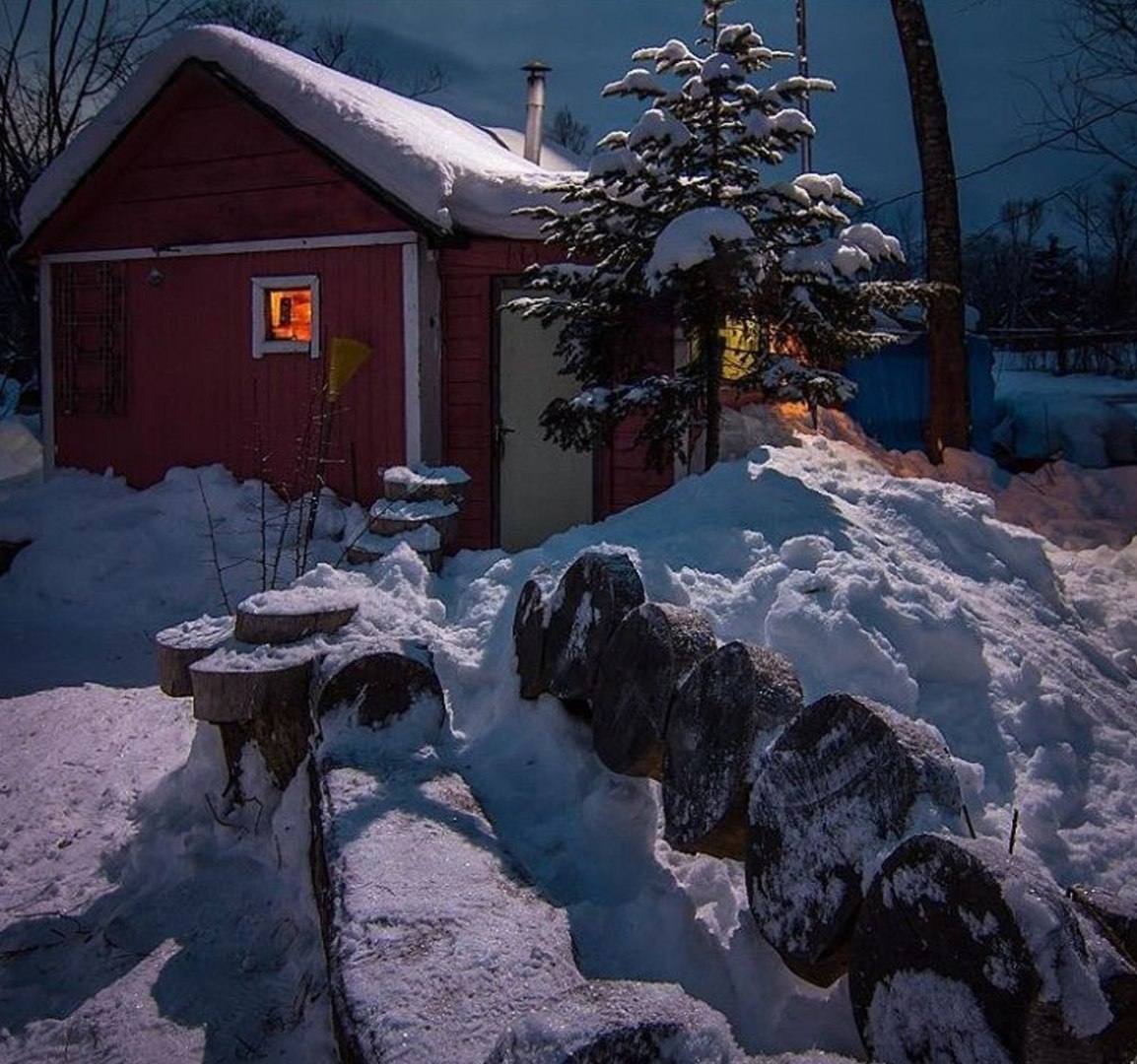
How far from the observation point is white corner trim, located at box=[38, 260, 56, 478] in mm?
10836

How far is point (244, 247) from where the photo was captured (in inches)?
385

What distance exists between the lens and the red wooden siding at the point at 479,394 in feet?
30.0

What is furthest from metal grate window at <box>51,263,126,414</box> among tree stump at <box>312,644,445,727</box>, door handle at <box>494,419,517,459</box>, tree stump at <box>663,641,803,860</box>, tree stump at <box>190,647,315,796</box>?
tree stump at <box>663,641,803,860</box>

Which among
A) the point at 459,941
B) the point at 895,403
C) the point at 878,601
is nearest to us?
the point at 459,941

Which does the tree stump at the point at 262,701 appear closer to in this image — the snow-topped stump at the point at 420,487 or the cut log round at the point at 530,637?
the cut log round at the point at 530,637

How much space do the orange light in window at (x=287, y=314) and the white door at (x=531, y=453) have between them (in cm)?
208

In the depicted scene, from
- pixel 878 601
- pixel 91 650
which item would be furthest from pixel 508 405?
pixel 878 601

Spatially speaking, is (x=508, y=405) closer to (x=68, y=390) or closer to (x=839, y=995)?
(x=68, y=390)

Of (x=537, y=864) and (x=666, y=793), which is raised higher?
(x=666, y=793)

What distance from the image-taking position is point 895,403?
1473 centimetres

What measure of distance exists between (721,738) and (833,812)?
0.51m

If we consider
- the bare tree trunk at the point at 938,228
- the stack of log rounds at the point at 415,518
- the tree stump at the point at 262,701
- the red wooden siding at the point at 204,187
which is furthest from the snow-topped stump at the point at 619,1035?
the bare tree trunk at the point at 938,228

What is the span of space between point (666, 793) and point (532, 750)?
0.90 meters

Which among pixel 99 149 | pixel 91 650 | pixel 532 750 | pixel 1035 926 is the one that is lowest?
pixel 91 650
